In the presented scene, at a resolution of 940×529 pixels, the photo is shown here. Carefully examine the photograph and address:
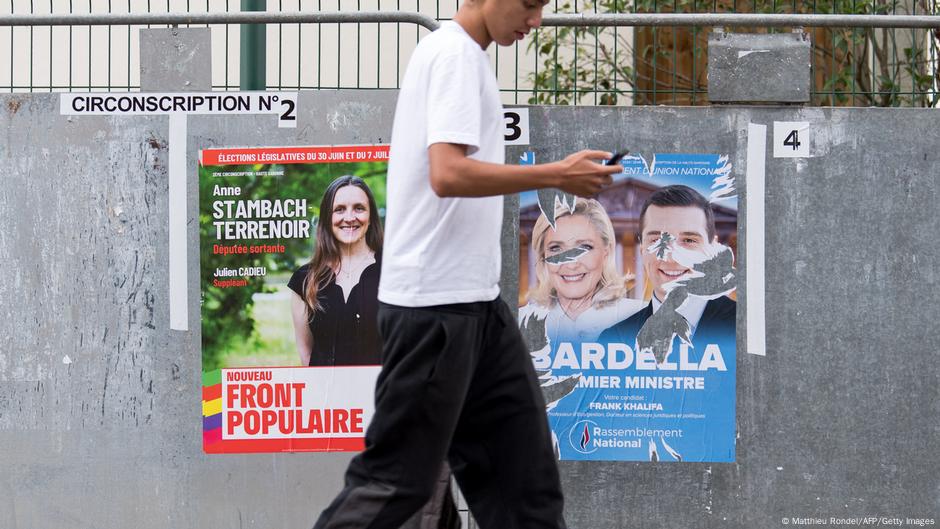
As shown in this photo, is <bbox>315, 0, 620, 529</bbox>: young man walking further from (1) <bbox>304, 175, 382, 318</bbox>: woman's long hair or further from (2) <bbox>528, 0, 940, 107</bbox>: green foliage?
(2) <bbox>528, 0, 940, 107</bbox>: green foliage

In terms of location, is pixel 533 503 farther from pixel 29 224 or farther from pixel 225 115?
pixel 29 224

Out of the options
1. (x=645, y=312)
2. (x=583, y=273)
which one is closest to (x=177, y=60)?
(x=583, y=273)

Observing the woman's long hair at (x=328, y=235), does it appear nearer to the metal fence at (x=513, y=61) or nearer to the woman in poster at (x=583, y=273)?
the metal fence at (x=513, y=61)

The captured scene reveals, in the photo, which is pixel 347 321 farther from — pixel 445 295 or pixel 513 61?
pixel 445 295

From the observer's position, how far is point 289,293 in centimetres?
557

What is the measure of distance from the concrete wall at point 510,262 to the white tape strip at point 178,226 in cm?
4

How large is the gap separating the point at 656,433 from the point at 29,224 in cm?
284

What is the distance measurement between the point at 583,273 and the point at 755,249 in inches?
29.1

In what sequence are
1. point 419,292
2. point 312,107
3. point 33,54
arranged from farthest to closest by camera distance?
point 33,54, point 312,107, point 419,292

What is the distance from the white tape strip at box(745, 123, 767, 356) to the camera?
5551mm

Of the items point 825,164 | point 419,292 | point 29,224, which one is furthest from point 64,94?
point 825,164

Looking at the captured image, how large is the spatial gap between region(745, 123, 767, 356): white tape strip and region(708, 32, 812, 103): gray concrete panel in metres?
0.15

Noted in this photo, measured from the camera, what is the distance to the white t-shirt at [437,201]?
135 inches

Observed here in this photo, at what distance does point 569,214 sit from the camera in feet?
18.2
